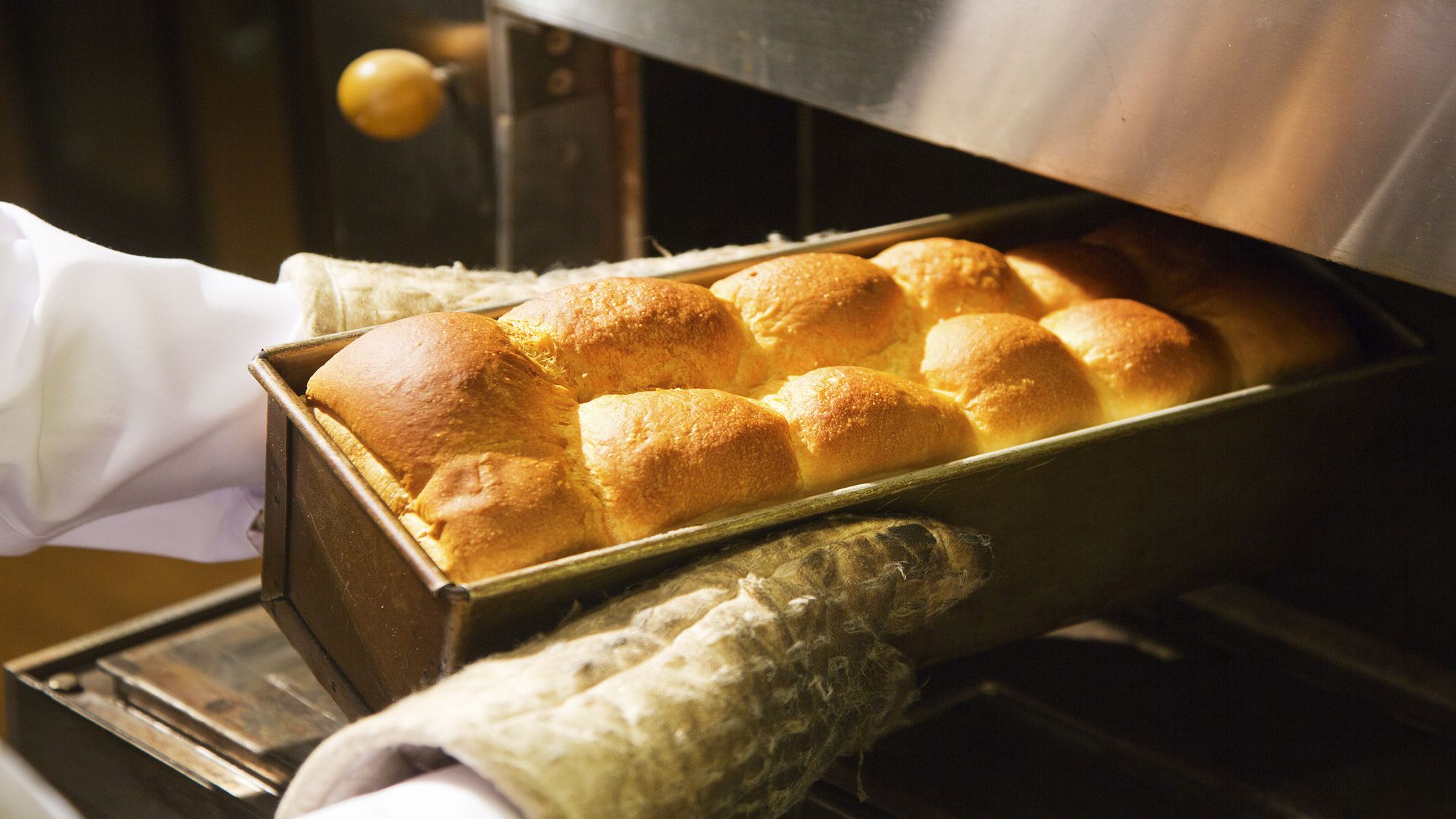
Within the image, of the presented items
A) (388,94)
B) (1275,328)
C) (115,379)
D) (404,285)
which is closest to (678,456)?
(404,285)

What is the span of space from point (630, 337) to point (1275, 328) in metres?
Result: 0.64

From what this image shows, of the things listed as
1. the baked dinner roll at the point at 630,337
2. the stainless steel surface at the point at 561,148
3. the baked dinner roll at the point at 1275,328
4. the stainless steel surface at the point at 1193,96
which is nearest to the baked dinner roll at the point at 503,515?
the baked dinner roll at the point at 630,337

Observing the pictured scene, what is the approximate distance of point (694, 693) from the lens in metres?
0.76

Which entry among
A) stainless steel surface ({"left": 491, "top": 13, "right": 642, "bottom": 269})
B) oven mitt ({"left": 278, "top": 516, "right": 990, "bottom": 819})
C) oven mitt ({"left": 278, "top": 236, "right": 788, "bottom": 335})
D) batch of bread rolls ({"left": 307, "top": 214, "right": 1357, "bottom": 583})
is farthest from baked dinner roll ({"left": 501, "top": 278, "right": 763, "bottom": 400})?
stainless steel surface ({"left": 491, "top": 13, "right": 642, "bottom": 269})

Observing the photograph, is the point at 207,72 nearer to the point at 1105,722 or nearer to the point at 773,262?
the point at 773,262

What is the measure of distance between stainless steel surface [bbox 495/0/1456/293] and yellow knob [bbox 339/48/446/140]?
1.38 feet

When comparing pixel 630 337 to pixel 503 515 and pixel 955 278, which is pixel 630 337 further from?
pixel 955 278

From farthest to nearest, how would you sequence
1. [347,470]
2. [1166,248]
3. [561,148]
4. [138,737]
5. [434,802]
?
1. [561,148]
2. [1166,248]
3. [138,737]
4. [347,470]
5. [434,802]

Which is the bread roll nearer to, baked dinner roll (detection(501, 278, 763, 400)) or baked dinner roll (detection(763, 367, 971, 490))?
baked dinner roll (detection(763, 367, 971, 490))

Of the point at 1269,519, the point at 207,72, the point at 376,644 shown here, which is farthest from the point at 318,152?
the point at 1269,519

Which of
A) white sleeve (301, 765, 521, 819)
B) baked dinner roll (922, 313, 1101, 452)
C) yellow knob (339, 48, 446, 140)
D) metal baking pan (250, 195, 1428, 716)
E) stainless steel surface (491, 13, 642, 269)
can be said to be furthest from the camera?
stainless steel surface (491, 13, 642, 269)

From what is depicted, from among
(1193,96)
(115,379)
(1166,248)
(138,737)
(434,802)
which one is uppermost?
(1193,96)

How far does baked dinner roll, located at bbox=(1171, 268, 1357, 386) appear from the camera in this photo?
1.18 m

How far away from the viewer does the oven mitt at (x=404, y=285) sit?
1.11 m
